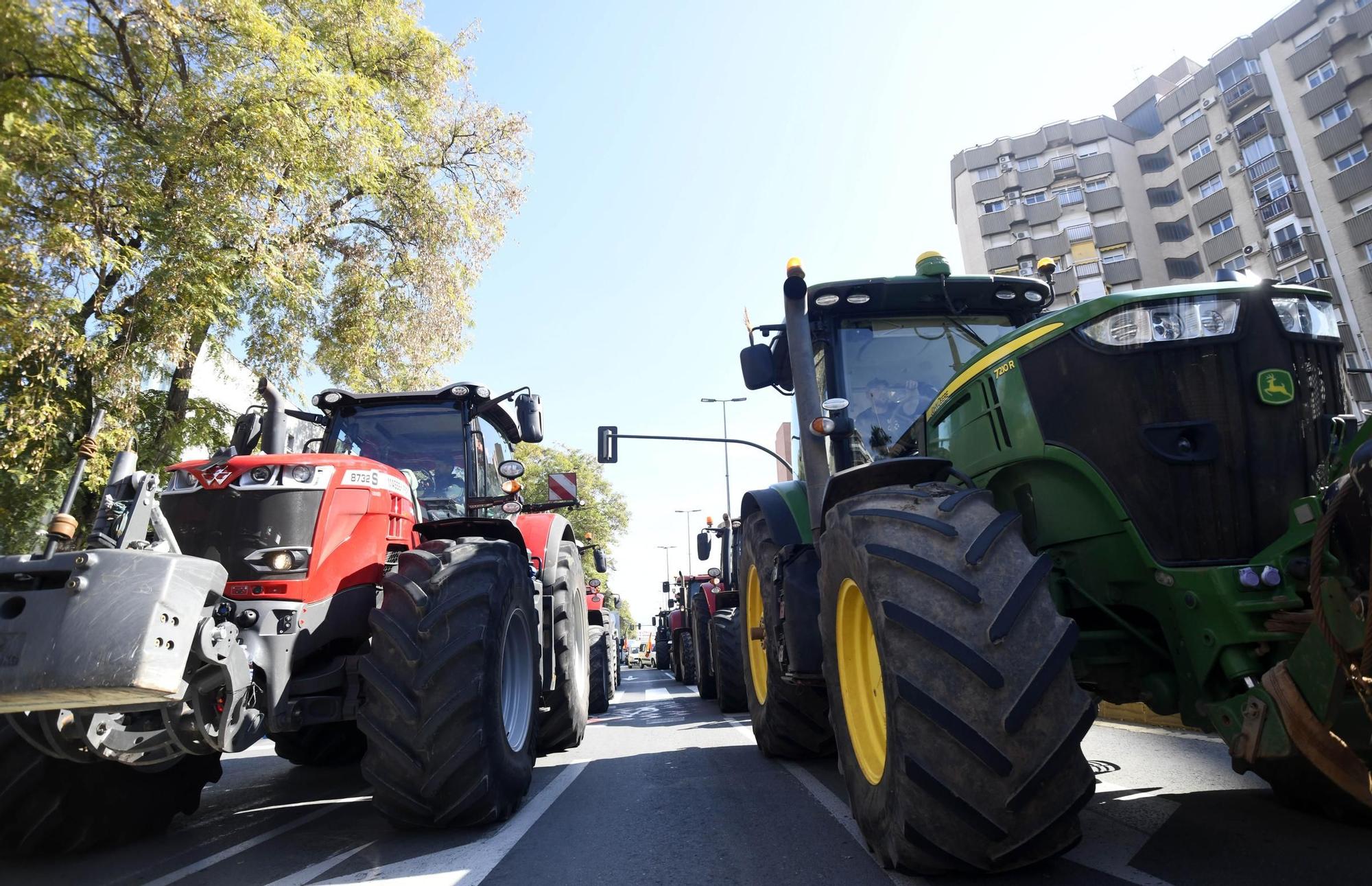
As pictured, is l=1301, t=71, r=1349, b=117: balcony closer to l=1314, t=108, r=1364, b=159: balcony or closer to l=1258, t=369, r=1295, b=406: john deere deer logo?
l=1314, t=108, r=1364, b=159: balcony

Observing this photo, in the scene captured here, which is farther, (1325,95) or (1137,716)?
(1325,95)

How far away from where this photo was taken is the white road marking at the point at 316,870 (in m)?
3.18

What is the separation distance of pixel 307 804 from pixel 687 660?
37.8ft

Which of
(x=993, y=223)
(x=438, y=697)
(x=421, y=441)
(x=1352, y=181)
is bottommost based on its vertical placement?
(x=438, y=697)

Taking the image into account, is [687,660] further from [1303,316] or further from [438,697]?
[1303,316]

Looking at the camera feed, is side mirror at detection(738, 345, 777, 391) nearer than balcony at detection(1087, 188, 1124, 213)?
Yes

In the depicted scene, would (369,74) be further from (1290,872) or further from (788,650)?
(1290,872)

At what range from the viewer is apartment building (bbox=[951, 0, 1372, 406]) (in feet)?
93.4

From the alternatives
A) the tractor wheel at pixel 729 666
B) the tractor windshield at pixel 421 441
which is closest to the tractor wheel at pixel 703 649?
the tractor wheel at pixel 729 666

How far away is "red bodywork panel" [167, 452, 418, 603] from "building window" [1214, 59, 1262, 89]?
4055 cm

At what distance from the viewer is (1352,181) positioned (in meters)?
27.9

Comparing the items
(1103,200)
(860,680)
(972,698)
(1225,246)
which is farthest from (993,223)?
(972,698)

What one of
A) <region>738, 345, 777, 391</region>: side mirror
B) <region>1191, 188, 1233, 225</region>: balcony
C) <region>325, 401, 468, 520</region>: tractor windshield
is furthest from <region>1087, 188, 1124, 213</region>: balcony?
<region>325, 401, 468, 520</region>: tractor windshield

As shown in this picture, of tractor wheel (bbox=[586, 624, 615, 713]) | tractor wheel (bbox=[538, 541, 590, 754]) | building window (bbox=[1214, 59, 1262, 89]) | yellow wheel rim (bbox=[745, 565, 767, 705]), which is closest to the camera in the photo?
tractor wheel (bbox=[538, 541, 590, 754])
